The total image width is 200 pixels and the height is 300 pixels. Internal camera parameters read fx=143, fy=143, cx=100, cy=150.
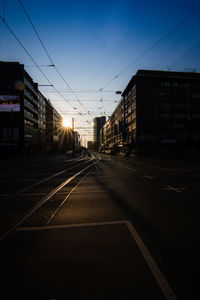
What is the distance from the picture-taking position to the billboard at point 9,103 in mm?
39219

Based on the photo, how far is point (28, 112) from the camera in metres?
45.9

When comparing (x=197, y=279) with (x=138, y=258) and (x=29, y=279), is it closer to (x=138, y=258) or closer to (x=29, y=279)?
(x=138, y=258)

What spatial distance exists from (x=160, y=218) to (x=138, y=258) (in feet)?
5.71

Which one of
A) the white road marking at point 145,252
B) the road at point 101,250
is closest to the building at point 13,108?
the road at point 101,250

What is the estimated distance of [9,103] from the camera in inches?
1560

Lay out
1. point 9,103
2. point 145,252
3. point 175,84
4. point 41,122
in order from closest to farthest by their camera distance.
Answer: point 145,252 < point 9,103 < point 175,84 < point 41,122

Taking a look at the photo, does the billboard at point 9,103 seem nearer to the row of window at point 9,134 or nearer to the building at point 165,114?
the row of window at point 9,134

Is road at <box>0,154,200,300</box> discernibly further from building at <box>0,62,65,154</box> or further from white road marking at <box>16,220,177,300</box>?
building at <box>0,62,65,154</box>

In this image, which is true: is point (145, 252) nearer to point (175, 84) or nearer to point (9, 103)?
point (9, 103)

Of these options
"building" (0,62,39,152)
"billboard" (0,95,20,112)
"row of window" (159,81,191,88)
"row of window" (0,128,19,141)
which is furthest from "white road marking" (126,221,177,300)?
"row of window" (159,81,191,88)

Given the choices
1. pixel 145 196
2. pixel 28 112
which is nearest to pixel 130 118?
pixel 28 112

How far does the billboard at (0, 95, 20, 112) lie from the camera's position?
39.2 metres

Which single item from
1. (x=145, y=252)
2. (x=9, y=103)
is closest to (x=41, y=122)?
(x=9, y=103)

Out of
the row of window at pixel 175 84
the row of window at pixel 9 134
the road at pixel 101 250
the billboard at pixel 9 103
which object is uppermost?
the row of window at pixel 175 84
